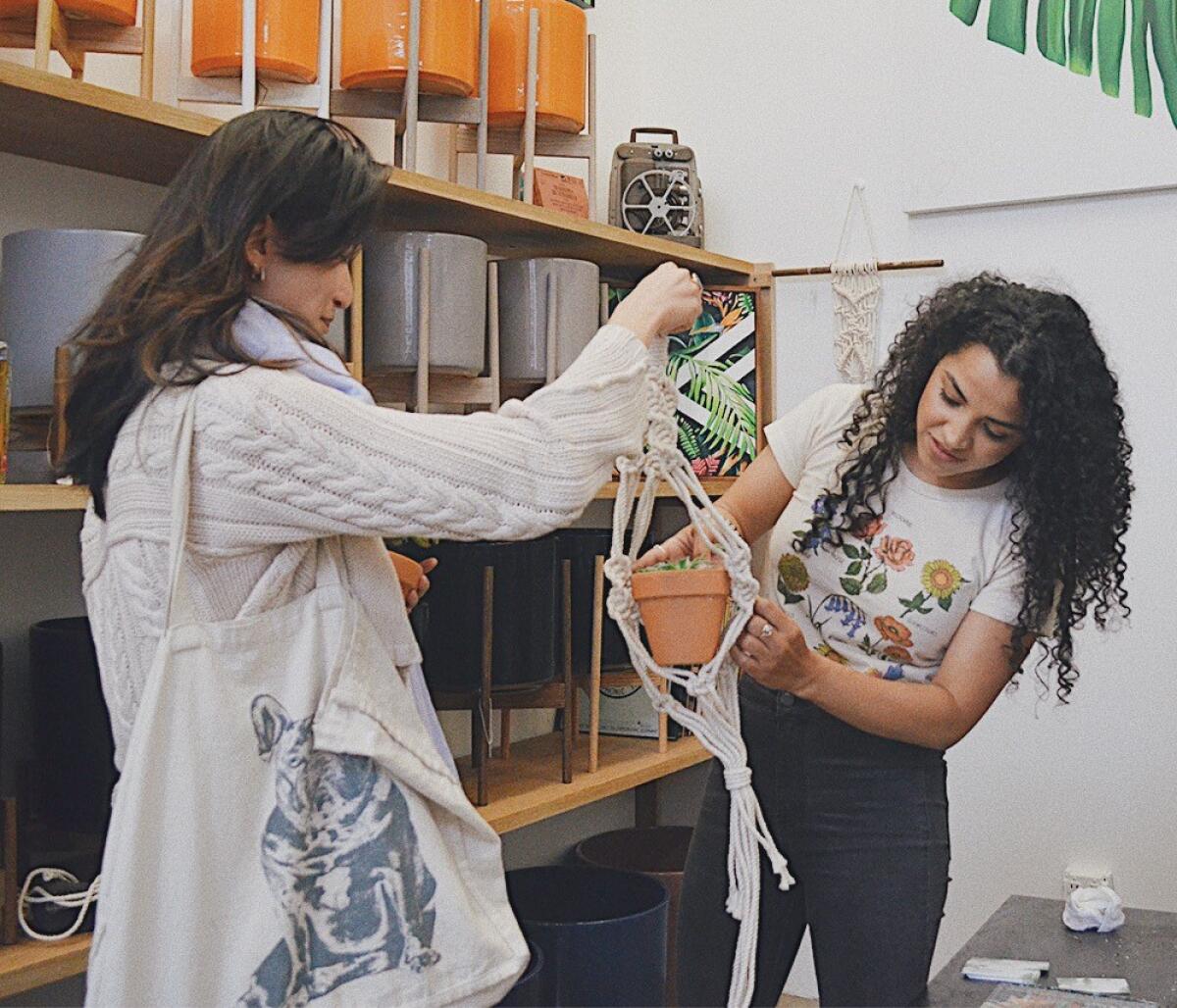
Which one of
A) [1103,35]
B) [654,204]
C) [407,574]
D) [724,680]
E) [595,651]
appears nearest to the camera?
[407,574]

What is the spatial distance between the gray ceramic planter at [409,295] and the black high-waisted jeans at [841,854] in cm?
67

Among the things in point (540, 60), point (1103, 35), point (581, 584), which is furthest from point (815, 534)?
point (1103, 35)

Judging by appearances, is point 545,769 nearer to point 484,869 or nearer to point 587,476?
point 484,869

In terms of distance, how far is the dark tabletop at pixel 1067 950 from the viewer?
1804 millimetres

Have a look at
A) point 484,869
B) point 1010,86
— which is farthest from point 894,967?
point 1010,86

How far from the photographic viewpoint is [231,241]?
106 centimetres

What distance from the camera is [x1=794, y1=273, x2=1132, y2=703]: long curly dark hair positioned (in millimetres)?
1532

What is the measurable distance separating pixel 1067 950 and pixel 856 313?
4.04 ft

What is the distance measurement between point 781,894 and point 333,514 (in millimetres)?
864

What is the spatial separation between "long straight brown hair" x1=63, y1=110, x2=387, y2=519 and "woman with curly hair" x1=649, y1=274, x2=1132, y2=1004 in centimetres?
63

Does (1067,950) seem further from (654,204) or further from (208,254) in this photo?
(208,254)

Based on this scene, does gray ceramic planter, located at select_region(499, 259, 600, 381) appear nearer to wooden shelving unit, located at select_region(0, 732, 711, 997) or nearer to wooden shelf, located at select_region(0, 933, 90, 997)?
wooden shelving unit, located at select_region(0, 732, 711, 997)

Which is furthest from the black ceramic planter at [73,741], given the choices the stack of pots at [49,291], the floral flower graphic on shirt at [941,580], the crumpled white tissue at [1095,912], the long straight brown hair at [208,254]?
the crumpled white tissue at [1095,912]

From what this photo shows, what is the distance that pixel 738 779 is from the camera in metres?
1.44
